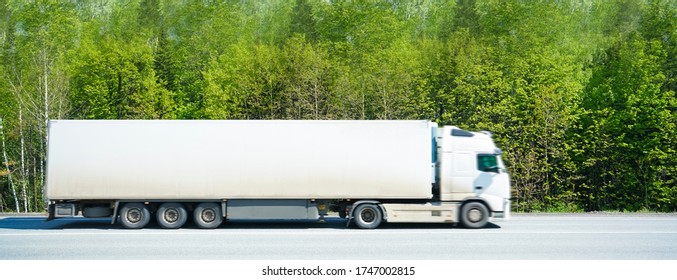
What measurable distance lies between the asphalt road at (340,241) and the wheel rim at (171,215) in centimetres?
56

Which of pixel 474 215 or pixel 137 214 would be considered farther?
pixel 474 215

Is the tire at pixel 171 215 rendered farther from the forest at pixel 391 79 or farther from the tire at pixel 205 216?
the forest at pixel 391 79

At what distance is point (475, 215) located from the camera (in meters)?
19.8

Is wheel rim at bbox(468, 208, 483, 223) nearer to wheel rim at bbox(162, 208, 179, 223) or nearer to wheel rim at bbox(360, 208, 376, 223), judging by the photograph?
wheel rim at bbox(360, 208, 376, 223)

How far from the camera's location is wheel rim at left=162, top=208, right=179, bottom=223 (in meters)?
19.5

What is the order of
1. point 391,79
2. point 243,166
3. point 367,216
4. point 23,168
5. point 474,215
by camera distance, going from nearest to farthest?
point 243,166
point 367,216
point 474,215
point 391,79
point 23,168

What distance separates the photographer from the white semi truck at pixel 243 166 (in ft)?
63.0

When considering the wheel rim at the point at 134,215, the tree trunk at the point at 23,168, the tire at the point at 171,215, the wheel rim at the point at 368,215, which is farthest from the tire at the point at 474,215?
the tree trunk at the point at 23,168

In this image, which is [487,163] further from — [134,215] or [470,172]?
[134,215]

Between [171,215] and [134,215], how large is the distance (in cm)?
99

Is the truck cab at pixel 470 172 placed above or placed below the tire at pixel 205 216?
above

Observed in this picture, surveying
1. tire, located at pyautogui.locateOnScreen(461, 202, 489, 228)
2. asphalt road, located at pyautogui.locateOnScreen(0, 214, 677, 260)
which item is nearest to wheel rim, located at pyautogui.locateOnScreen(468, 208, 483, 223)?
tire, located at pyautogui.locateOnScreen(461, 202, 489, 228)

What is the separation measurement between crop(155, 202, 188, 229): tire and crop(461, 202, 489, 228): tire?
7514 millimetres

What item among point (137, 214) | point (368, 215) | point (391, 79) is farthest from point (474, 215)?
point (391, 79)
